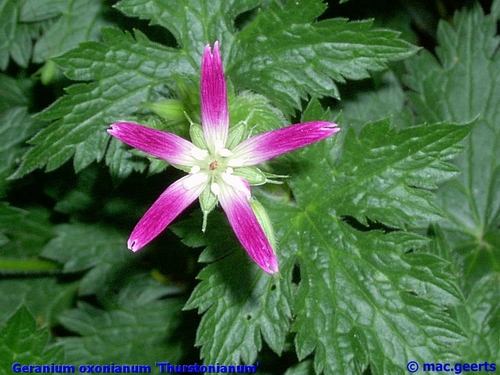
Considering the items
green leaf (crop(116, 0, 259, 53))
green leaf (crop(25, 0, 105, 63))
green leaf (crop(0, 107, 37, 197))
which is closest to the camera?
green leaf (crop(116, 0, 259, 53))

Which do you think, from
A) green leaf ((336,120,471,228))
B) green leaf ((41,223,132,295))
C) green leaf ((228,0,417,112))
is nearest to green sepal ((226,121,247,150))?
green leaf ((228,0,417,112))

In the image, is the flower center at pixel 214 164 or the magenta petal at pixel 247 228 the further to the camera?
the flower center at pixel 214 164

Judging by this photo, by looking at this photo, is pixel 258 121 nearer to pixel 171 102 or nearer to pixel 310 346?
pixel 171 102

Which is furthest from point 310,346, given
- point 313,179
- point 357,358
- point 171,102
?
point 171,102

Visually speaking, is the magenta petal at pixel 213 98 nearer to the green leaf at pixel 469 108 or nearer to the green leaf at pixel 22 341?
the green leaf at pixel 22 341

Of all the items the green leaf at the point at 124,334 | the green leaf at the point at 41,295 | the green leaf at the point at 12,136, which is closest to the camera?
the green leaf at the point at 12,136

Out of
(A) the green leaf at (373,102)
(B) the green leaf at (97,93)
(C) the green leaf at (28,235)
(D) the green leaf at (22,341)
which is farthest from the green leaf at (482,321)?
(C) the green leaf at (28,235)

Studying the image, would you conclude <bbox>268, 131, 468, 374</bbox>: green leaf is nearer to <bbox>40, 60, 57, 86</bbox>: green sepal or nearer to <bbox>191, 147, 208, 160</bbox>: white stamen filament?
<bbox>191, 147, 208, 160</bbox>: white stamen filament
